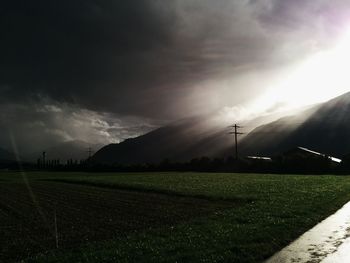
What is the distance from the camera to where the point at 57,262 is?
13.2 meters

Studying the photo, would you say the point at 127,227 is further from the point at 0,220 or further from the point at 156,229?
the point at 0,220

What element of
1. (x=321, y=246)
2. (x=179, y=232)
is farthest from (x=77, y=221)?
(x=321, y=246)

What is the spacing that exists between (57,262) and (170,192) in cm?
2930

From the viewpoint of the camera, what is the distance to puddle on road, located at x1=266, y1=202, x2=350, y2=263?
13.5 m

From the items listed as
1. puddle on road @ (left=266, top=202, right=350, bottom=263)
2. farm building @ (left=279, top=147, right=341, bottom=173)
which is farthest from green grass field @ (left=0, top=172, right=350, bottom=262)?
farm building @ (left=279, top=147, right=341, bottom=173)

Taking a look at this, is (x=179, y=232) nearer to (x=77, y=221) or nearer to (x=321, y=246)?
(x=321, y=246)

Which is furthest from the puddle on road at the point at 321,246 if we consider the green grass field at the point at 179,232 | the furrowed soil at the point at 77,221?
the furrowed soil at the point at 77,221

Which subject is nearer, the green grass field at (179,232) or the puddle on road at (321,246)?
the puddle on road at (321,246)

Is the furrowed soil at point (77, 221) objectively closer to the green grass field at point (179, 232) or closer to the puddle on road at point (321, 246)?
the green grass field at point (179, 232)

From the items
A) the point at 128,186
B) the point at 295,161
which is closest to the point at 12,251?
the point at 128,186

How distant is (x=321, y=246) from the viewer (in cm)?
1531

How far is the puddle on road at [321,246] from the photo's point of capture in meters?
13.5

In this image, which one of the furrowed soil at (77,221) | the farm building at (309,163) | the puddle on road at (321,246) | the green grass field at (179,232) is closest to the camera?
the puddle on road at (321,246)

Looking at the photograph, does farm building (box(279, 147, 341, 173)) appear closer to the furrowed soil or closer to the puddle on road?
the furrowed soil
